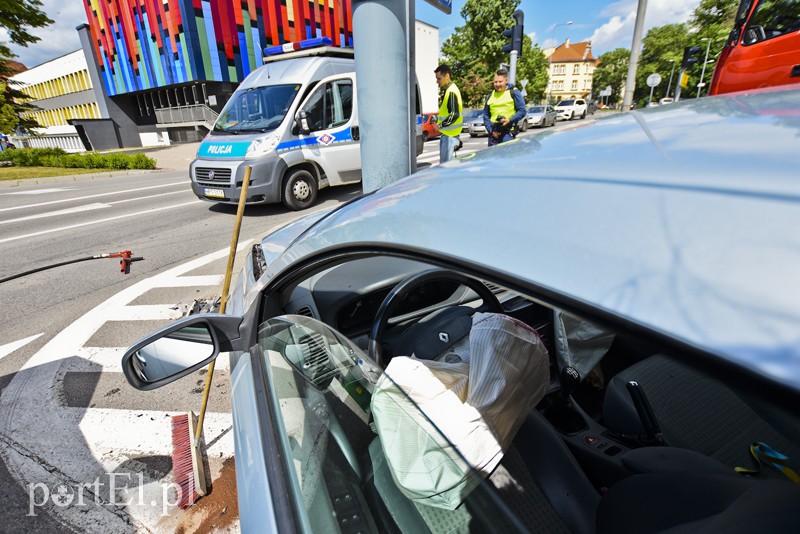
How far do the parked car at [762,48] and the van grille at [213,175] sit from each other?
25.7 ft

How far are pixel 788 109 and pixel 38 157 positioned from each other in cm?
2433

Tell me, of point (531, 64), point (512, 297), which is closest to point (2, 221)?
point (512, 297)

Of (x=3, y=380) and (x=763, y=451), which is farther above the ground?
(x=763, y=451)

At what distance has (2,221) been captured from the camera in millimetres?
7566

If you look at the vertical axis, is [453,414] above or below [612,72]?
below

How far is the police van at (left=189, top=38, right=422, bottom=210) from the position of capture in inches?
259

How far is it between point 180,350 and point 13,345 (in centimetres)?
322

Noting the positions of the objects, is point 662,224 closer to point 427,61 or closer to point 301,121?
point 301,121

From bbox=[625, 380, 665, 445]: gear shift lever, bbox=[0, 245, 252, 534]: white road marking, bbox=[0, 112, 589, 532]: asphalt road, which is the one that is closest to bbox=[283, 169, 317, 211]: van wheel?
bbox=[0, 112, 589, 532]: asphalt road

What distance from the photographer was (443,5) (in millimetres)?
4371

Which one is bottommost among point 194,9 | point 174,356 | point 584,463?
point 584,463

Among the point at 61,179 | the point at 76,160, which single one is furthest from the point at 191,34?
the point at 61,179

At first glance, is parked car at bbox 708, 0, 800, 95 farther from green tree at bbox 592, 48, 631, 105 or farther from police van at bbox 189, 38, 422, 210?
green tree at bbox 592, 48, 631, 105

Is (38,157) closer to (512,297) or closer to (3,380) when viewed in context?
(3,380)
